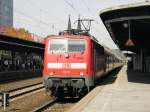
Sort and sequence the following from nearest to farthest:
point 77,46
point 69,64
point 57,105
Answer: point 57,105
point 69,64
point 77,46

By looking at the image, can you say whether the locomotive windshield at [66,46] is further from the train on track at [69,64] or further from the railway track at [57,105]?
the railway track at [57,105]

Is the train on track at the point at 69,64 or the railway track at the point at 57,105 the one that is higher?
the train on track at the point at 69,64

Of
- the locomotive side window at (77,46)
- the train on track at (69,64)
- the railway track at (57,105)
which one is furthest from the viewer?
the locomotive side window at (77,46)

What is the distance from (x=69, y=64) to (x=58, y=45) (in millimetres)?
1042

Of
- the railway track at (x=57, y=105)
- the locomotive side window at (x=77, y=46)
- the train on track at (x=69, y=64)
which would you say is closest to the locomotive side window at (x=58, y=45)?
the train on track at (x=69, y=64)

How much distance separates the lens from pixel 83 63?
18.7 metres

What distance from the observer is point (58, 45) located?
19.0m

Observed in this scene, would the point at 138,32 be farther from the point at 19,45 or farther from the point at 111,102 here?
the point at 111,102

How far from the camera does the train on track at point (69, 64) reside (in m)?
18.3

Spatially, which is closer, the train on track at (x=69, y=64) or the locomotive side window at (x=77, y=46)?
the train on track at (x=69, y=64)

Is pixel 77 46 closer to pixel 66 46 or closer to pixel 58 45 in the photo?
pixel 66 46

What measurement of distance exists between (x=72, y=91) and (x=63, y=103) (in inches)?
32.0

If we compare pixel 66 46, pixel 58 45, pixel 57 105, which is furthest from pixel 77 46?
pixel 57 105

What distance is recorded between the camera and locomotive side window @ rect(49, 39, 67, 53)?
18.9 metres
